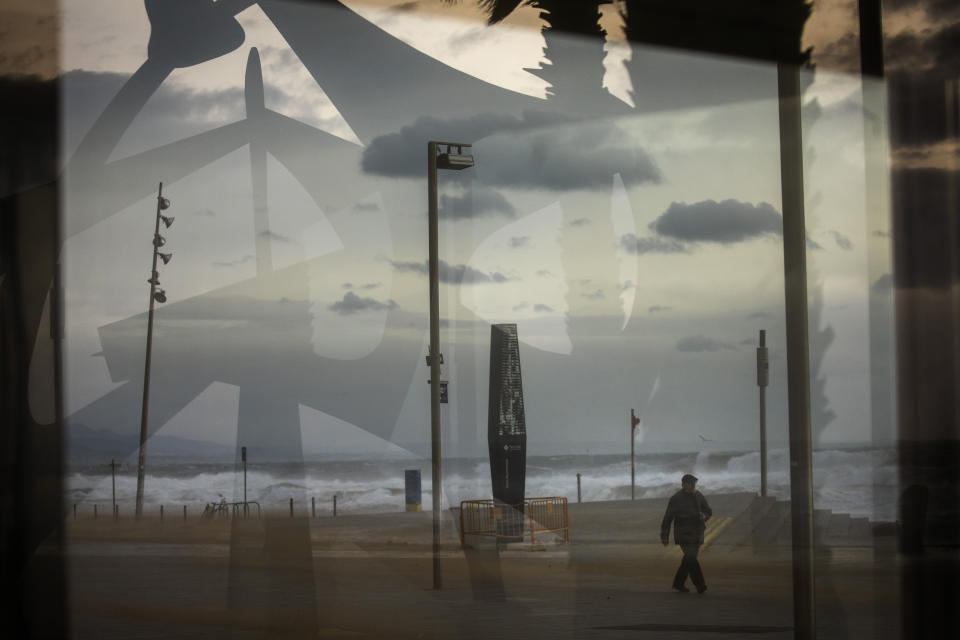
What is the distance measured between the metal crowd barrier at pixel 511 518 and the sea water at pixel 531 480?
8 centimetres

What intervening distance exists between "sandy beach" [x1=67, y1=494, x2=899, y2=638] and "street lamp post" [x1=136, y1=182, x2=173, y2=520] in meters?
0.24

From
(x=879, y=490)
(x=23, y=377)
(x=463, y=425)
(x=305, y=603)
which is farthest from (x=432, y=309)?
(x=879, y=490)

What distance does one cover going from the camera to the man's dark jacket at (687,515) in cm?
409

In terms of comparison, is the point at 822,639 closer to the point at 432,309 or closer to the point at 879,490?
the point at 879,490

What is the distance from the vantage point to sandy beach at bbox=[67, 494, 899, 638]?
3.55 metres

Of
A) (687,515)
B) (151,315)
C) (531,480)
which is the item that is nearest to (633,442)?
(687,515)

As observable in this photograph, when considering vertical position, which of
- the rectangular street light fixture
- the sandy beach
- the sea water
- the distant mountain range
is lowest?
the sandy beach

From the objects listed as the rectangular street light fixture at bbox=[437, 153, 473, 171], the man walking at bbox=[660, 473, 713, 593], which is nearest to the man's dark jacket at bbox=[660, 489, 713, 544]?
the man walking at bbox=[660, 473, 713, 593]

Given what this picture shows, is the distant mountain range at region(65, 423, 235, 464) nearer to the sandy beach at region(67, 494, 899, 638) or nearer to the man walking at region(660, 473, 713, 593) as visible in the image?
the sandy beach at region(67, 494, 899, 638)

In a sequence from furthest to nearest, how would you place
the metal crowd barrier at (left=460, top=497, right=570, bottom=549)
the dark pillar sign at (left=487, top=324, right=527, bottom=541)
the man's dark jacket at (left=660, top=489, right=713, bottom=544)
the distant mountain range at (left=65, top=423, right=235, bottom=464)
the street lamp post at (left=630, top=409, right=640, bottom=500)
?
the metal crowd barrier at (left=460, top=497, right=570, bottom=549) < the dark pillar sign at (left=487, top=324, right=527, bottom=541) < the man's dark jacket at (left=660, top=489, right=713, bottom=544) < the street lamp post at (left=630, top=409, right=640, bottom=500) < the distant mountain range at (left=65, top=423, right=235, bottom=464)

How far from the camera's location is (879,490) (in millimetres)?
3541

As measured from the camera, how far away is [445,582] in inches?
177

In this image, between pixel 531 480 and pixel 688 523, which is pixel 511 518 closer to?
pixel 531 480

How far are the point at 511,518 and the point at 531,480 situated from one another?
298 mm
